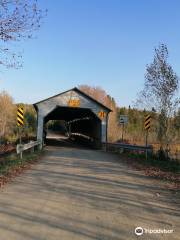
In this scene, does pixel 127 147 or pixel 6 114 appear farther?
pixel 6 114

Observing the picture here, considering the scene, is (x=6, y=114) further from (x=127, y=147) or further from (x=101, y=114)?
(x=127, y=147)

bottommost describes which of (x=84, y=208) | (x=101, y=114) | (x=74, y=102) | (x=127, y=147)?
(x=84, y=208)

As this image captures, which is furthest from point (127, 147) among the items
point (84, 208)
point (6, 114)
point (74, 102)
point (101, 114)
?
point (6, 114)

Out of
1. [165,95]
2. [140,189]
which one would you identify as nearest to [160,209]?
[140,189]

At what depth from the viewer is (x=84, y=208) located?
719 centimetres

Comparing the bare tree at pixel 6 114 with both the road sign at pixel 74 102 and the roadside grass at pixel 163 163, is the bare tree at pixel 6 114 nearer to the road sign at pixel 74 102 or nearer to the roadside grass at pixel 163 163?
the road sign at pixel 74 102

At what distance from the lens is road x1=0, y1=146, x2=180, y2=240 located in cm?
560

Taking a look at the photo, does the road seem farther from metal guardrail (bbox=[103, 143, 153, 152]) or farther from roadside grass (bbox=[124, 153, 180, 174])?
metal guardrail (bbox=[103, 143, 153, 152])

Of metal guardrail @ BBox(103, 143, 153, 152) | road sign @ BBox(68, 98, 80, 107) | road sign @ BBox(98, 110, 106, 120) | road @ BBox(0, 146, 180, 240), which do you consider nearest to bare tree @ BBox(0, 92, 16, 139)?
road sign @ BBox(68, 98, 80, 107)

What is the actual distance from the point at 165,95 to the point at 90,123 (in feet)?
47.0

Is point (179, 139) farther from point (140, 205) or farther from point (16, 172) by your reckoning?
point (140, 205)

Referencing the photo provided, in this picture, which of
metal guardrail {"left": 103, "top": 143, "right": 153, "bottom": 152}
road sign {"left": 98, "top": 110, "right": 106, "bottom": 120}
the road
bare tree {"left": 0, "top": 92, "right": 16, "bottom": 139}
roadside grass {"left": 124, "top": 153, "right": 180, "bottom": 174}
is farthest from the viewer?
bare tree {"left": 0, "top": 92, "right": 16, "bottom": 139}

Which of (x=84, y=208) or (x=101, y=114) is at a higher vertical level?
(x=101, y=114)

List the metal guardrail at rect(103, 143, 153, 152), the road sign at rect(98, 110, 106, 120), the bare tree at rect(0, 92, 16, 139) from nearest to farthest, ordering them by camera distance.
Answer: the metal guardrail at rect(103, 143, 153, 152) < the road sign at rect(98, 110, 106, 120) < the bare tree at rect(0, 92, 16, 139)
